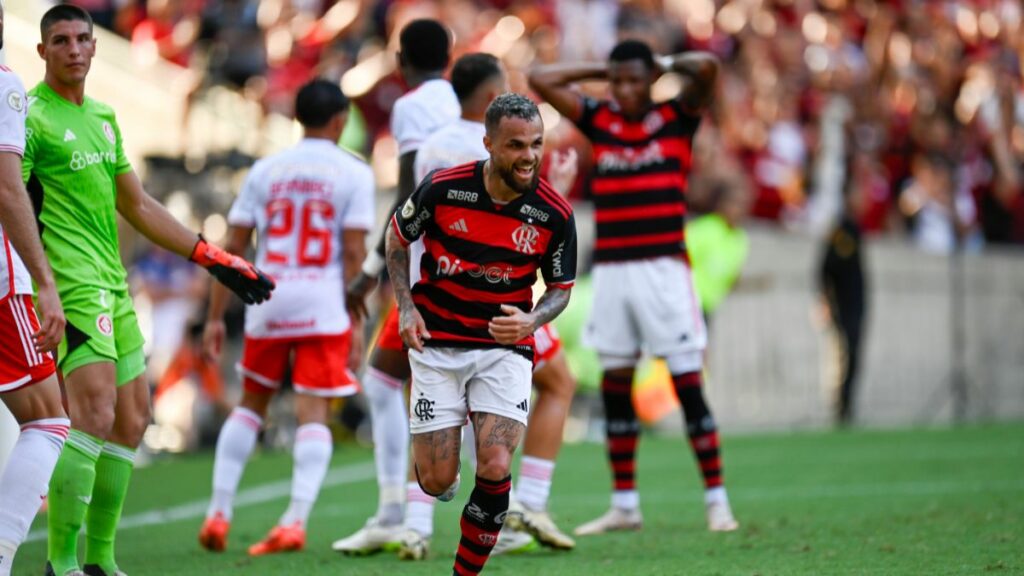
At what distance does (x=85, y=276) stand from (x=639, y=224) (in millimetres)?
3566

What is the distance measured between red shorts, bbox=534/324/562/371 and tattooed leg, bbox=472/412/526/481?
1.76 meters

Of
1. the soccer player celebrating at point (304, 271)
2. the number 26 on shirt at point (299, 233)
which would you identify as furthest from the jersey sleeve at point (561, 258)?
the number 26 on shirt at point (299, 233)

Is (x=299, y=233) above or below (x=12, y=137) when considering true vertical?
below

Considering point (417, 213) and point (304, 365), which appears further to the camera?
point (304, 365)

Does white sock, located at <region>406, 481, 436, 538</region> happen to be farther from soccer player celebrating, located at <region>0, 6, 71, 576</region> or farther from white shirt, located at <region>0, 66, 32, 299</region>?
white shirt, located at <region>0, 66, 32, 299</region>

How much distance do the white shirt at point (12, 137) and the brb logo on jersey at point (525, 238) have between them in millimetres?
1920

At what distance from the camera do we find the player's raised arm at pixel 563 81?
357 inches

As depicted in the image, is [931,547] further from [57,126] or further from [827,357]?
[827,357]

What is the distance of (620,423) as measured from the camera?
915 centimetres

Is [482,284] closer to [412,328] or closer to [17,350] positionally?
[412,328]

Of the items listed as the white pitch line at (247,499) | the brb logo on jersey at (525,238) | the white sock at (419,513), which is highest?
the brb logo on jersey at (525,238)

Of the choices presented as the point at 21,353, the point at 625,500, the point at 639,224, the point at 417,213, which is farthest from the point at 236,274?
the point at 625,500

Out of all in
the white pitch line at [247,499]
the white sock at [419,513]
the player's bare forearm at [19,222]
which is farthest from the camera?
the white pitch line at [247,499]

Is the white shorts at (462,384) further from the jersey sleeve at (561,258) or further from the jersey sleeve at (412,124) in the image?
the jersey sleeve at (412,124)
